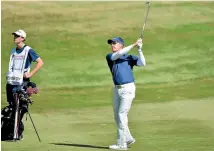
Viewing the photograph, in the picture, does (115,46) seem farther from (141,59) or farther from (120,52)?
(141,59)

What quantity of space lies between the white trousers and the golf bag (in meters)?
1.67

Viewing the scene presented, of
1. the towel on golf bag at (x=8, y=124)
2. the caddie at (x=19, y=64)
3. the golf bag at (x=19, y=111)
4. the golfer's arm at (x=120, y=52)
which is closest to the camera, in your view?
the golfer's arm at (x=120, y=52)

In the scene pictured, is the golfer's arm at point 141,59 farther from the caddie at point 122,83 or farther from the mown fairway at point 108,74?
the mown fairway at point 108,74

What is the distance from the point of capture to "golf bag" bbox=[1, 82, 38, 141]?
13.1 meters

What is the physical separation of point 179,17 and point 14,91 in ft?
75.1

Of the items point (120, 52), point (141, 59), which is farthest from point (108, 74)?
point (120, 52)

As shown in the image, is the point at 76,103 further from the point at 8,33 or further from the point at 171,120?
the point at 8,33

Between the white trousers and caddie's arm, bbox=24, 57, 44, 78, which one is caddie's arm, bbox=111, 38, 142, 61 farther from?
caddie's arm, bbox=24, 57, 44, 78

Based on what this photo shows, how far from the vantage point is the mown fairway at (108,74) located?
47.1 feet

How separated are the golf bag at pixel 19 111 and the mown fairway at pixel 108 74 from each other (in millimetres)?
385

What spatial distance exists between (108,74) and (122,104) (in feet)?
53.0

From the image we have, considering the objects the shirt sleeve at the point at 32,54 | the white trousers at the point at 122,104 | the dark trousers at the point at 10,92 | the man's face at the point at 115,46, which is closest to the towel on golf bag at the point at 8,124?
the dark trousers at the point at 10,92

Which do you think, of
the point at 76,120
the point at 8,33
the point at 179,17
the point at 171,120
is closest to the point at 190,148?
the point at 171,120

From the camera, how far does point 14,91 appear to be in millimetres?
13156
